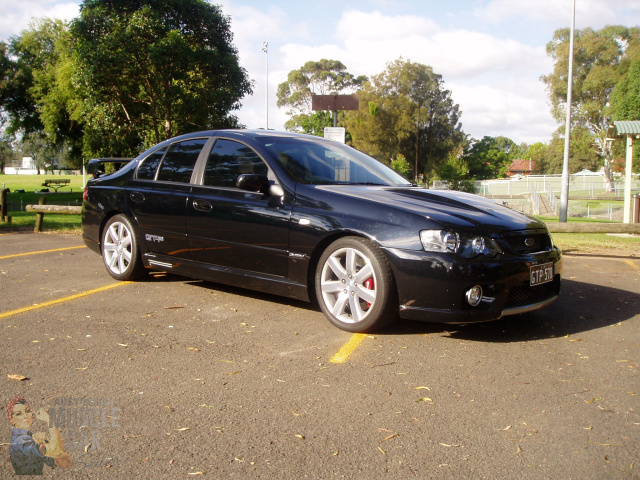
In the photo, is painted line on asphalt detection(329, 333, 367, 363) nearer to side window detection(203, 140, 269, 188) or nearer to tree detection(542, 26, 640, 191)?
side window detection(203, 140, 269, 188)

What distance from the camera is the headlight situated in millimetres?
4055

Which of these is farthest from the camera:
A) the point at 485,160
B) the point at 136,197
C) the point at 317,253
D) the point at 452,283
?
the point at 485,160

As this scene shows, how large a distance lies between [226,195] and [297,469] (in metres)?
3.19

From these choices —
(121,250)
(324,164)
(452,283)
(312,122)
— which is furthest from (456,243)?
(312,122)

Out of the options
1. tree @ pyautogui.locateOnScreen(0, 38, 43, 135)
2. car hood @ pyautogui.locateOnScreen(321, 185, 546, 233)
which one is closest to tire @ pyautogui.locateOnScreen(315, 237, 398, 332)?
car hood @ pyautogui.locateOnScreen(321, 185, 546, 233)

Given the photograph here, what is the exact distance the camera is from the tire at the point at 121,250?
6.08 metres

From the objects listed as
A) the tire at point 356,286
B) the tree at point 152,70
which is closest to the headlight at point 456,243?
the tire at point 356,286

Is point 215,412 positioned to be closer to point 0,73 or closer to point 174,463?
point 174,463

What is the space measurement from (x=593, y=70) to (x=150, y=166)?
53.8m

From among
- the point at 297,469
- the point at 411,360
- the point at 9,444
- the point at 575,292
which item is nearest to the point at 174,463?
the point at 297,469

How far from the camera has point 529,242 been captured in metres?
Result: 4.47

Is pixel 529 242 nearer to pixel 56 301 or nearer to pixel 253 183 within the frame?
pixel 253 183

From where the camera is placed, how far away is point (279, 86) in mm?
74438

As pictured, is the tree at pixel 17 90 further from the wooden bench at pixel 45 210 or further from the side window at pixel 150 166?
the side window at pixel 150 166
